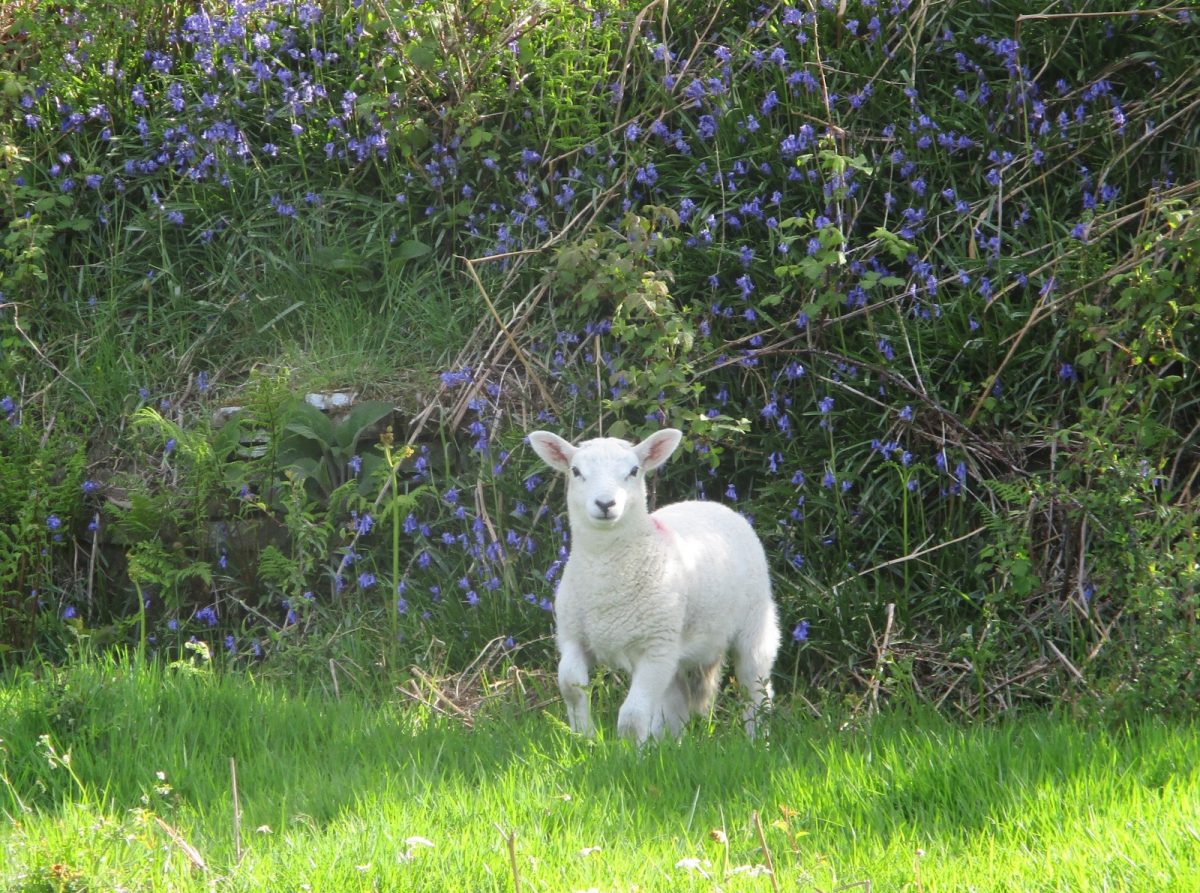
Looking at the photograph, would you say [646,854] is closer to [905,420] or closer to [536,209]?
[905,420]

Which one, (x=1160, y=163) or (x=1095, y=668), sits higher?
(x=1160, y=163)

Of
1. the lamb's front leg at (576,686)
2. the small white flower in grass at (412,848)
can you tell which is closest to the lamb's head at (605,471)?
the lamb's front leg at (576,686)

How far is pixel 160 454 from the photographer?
24.3ft

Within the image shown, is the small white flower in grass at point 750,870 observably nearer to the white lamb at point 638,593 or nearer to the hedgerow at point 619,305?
the white lamb at point 638,593

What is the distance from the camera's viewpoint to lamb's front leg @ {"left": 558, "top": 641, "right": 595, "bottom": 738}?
16.3ft

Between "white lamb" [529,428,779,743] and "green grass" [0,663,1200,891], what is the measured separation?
0.24 m

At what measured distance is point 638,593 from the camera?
16.8 feet

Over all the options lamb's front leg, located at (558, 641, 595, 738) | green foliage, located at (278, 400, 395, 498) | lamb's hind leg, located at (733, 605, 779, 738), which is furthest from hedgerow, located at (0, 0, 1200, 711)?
lamb's front leg, located at (558, 641, 595, 738)

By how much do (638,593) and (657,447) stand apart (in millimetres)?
548

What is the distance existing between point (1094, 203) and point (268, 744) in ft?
13.8

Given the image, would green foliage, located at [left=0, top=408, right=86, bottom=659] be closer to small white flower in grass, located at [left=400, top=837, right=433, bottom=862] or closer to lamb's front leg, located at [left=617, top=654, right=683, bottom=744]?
lamb's front leg, located at [left=617, top=654, right=683, bottom=744]

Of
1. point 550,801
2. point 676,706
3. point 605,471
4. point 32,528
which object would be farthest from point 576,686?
point 32,528

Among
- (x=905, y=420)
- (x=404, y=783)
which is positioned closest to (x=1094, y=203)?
(x=905, y=420)

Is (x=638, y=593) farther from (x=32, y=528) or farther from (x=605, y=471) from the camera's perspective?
(x=32, y=528)
